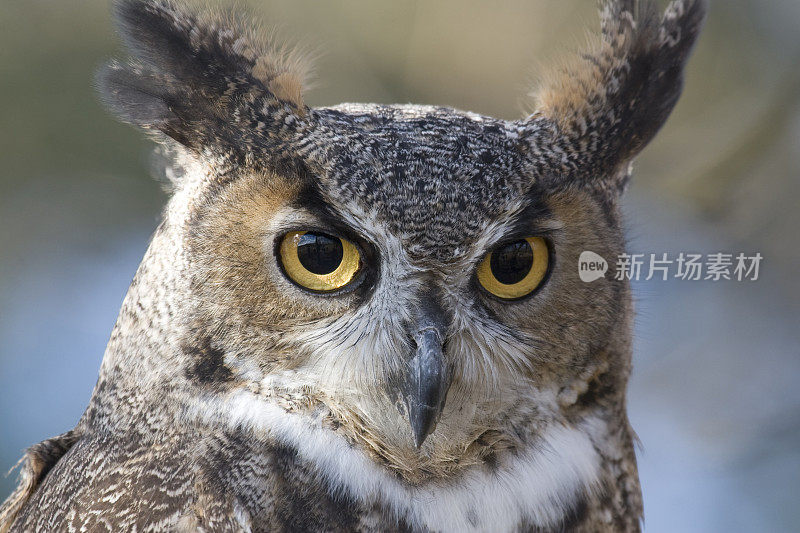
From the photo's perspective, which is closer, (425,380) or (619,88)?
(425,380)

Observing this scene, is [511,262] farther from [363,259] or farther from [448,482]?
[448,482]

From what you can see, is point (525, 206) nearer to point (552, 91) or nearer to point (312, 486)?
point (552, 91)

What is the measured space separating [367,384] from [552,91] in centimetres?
86

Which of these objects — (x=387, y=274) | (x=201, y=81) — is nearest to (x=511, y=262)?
(x=387, y=274)

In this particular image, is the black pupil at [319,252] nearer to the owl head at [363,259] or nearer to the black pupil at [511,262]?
the owl head at [363,259]

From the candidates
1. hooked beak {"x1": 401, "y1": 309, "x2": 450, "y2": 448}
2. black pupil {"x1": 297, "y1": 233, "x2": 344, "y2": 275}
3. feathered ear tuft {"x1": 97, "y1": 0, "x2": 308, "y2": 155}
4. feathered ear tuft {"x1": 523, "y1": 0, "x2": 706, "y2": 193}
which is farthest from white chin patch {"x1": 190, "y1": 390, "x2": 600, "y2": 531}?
feathered ear tuft {"x1": 523, "y1": 0, "x2": 706, "y2": 193}

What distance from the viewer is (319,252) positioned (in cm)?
147

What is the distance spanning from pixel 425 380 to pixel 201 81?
2.54 ft

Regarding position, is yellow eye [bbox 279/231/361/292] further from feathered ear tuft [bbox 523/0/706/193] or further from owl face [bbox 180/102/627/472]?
feathered ear tuft [bbox 523/0/706/193]

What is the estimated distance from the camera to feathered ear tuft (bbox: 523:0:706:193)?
1746 millimetres

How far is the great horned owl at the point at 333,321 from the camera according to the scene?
1443mm

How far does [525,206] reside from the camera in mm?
1547

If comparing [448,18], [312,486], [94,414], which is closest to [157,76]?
[94,414]

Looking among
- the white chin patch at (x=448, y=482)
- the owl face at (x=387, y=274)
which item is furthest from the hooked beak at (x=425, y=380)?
the white chin patch at (x=448, y=482)
